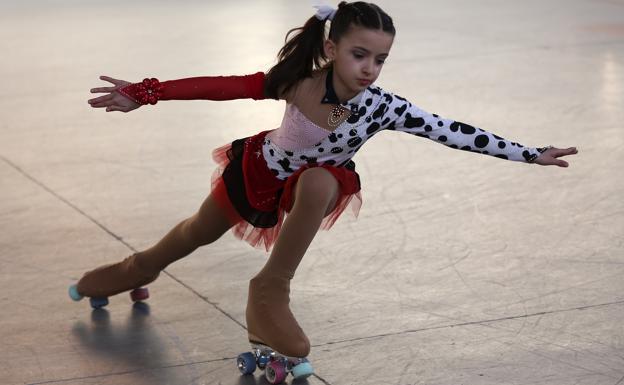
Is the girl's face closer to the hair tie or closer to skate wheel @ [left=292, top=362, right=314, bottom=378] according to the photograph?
the hair tie

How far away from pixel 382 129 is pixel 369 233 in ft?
3.52

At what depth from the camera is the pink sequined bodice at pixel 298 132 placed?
120 inches

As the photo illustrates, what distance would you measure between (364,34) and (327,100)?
8.3 inches

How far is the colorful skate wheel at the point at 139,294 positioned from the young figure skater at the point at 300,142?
0.26 metres

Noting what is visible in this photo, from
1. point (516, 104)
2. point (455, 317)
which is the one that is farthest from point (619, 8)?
point (455, 317)

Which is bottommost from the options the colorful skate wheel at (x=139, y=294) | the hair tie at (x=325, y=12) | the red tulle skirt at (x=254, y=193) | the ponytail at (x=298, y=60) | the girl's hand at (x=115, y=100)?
the colorful skate wheel at (x=139, y=294)

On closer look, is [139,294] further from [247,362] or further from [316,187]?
[316,187]

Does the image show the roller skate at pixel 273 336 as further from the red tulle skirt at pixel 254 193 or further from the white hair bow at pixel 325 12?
the white hair bow at pixel 325 12

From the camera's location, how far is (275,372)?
2.91m

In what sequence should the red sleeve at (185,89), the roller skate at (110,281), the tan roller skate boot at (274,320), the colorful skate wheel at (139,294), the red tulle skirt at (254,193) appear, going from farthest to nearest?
the colorful skate wheel at (139,294), the roller skate at (110,281), the red tulle skirt at (254,193), the red sleeve at (185,89), the tan roller skate boot at (274,320)

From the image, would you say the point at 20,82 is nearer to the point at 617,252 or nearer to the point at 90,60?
the point at 90,60

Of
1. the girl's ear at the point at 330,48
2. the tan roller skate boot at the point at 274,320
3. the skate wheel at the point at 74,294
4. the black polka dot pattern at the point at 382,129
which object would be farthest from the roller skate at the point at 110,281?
the girl's ear at the point at 330,48

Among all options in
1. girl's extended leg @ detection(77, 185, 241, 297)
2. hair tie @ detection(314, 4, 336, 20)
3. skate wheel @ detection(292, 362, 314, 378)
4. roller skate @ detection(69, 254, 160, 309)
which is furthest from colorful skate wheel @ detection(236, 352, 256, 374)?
hair tie @ detection(314, 4, 336, 20)

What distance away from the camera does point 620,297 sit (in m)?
3.40
